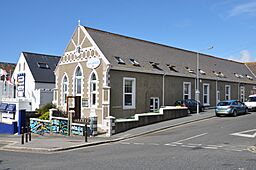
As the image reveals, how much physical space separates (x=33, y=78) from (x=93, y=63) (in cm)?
1831

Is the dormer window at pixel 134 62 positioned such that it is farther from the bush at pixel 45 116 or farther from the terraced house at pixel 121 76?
the bush at pixel 45 116

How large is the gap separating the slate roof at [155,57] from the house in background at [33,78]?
13815 mm

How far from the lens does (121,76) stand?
26.4 metres

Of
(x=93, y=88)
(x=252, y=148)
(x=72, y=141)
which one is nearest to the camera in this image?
(x=252, y=148)

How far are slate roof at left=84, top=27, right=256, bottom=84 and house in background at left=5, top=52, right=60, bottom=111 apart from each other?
13.8 metres

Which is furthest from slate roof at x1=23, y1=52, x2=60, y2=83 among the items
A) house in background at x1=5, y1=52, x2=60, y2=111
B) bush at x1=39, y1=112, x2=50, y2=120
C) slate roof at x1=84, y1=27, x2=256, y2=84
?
slate roof at x1=84, y1=27, x2=256, y2=84

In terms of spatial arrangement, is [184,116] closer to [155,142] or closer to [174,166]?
[155,142]

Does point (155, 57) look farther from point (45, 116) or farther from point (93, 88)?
point (45, 116)

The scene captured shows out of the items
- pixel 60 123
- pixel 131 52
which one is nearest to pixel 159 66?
pixel 131 52

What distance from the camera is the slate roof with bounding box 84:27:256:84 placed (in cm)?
2797

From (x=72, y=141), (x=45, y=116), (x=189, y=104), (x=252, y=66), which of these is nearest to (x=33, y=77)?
(x=45, y=116)

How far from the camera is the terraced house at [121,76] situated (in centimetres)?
2600

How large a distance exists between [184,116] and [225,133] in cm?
921

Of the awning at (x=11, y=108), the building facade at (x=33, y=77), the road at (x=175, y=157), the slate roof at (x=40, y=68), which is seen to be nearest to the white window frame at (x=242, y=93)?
the building facade at (x=33, y=77)
